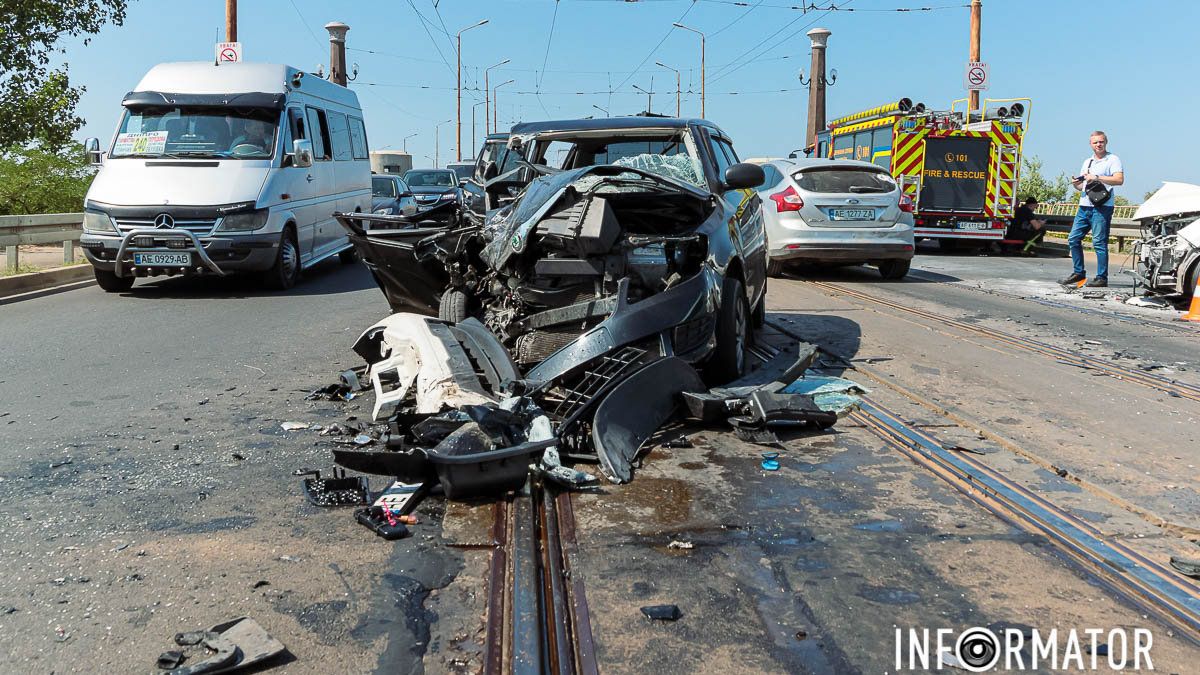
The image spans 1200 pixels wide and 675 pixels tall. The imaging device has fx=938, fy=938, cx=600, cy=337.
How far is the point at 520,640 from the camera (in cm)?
277

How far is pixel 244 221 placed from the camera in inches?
444

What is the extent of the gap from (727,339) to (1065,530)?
96.6 inches

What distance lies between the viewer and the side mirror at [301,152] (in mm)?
12008

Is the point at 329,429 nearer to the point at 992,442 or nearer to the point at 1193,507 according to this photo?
the point at 992,442

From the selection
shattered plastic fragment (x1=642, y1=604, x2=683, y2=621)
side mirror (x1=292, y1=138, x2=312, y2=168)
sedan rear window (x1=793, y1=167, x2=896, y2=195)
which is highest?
side mirror (x1=292, y1=138, x2=312, y2=168)

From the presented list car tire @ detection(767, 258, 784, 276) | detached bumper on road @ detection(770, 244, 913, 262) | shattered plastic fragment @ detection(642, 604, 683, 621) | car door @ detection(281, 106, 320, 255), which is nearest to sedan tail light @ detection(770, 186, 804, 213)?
detached bumper on road @ detection(770, 244, 913, 262)

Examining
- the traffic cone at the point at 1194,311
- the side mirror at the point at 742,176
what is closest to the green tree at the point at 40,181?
the side mirror at the point at 742,176

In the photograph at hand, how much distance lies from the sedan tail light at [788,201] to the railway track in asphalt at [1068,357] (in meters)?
2.27

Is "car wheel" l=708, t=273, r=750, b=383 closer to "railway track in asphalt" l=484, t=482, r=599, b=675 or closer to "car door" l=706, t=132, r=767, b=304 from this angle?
"car door" l=706, t=132, r=767, b=304

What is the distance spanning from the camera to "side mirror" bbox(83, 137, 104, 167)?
11.7 metres

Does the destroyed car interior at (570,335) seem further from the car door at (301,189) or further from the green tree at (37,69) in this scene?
the green tree at (37,69)

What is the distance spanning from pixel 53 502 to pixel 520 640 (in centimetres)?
240

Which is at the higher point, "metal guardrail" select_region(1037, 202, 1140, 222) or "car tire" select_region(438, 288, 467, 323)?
"metal guardrail" select_region(1037, 202, 1140, 222)

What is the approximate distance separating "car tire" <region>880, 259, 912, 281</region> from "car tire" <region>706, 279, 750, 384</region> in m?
→ 8.75
